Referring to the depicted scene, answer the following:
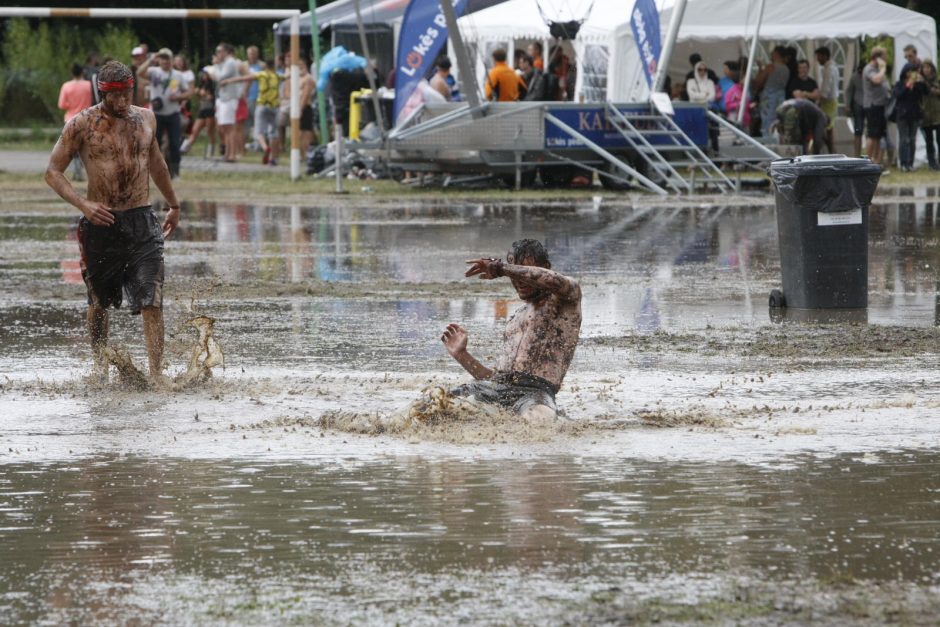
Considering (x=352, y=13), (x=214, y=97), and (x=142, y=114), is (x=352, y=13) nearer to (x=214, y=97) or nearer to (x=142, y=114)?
(x=214, y=97)

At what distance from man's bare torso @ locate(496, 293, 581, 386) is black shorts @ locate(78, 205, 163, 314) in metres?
2.22

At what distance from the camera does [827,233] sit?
1223 centimetres

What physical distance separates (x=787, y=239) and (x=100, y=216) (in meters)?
5.41

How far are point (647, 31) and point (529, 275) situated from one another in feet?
61.0

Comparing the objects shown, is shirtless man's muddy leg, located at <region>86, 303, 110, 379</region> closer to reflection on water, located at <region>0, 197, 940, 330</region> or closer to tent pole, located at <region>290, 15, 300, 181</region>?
reflection on water, located at <region>0, 197, 940, 330</region>

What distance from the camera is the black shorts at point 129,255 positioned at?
9.14m

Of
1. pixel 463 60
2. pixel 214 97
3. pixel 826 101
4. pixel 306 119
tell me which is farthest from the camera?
pixel 214 97

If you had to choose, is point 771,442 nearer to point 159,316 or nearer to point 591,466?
point 591,466

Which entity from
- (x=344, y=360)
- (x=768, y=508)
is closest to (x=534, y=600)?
(x=768, y=508)

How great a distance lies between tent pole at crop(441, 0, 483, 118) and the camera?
23.7 m

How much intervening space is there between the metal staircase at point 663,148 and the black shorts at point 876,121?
3486 mm

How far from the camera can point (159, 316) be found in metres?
9.13

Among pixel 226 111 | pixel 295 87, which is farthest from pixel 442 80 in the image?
pixel 226 111

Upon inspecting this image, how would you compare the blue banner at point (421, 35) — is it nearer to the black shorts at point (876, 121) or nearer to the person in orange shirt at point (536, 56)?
the person in orange shirt at point (536, 56)
